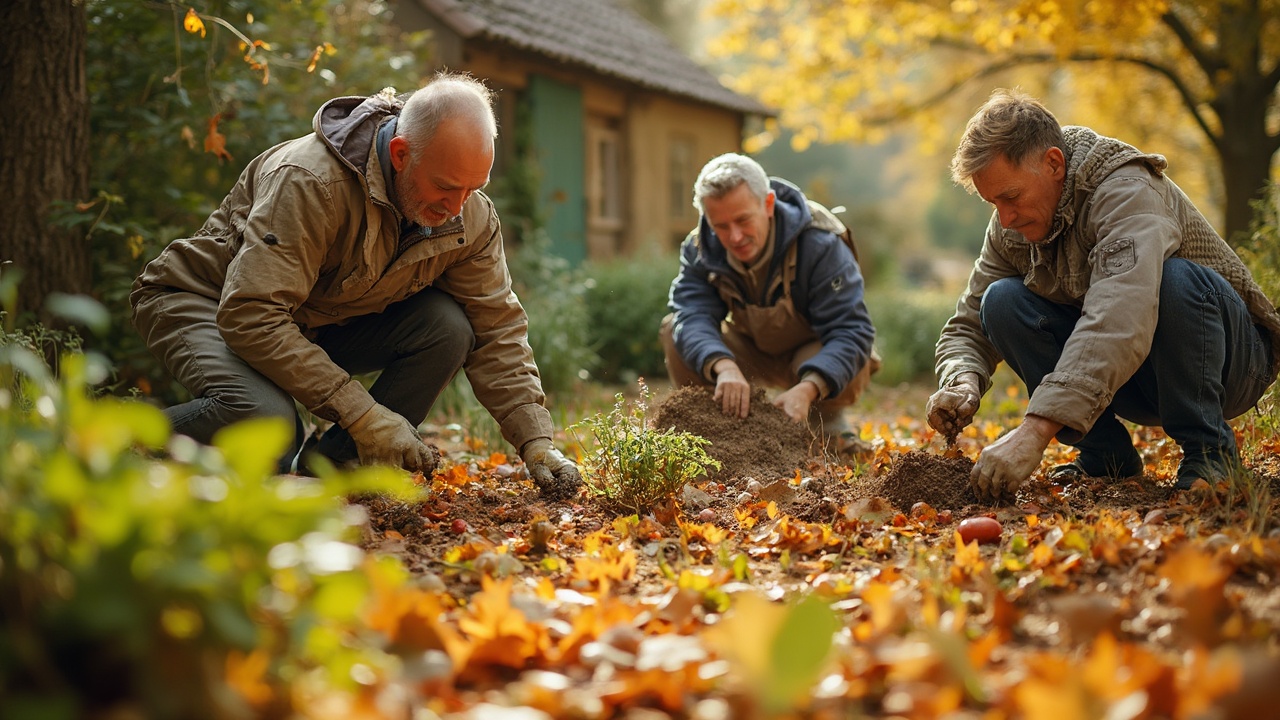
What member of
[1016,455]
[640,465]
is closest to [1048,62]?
[1016,455]

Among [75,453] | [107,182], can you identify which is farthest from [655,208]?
[75,453]

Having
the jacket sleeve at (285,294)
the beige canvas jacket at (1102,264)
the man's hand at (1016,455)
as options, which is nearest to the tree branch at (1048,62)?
the beige canvas jacket at (1102,264)

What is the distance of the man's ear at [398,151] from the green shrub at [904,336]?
5642 mm

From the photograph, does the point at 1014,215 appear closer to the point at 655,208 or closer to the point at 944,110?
the point at 655,208

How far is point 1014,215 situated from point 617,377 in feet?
17.1

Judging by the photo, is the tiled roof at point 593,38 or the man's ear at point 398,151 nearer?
the man's ear at point 398,151

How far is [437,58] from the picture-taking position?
7.93 m

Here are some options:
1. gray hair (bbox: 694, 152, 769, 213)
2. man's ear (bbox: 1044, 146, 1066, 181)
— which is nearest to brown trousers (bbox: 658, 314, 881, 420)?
gray hair (bbox: 694, 152, 769, 213)

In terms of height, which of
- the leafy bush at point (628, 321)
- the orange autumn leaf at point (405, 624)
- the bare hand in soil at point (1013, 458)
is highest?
the orange autumn leaf at point (405, 624)

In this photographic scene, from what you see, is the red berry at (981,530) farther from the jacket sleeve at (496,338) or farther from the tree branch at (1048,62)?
the tree branch at (1048,62)

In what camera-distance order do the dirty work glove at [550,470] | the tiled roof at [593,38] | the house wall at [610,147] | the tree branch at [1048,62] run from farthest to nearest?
the tree branch at [1048,62], the house wall at [610,147], the tiled roof at [593,38], the dirty work glove at [550,470]

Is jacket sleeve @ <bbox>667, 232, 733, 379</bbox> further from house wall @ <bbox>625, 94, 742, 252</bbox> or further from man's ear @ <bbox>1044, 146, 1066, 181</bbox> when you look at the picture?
house wall @ <bbox>625, 94, 742, 252</bbox>

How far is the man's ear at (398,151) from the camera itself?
289 cm

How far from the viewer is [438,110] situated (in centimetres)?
282
